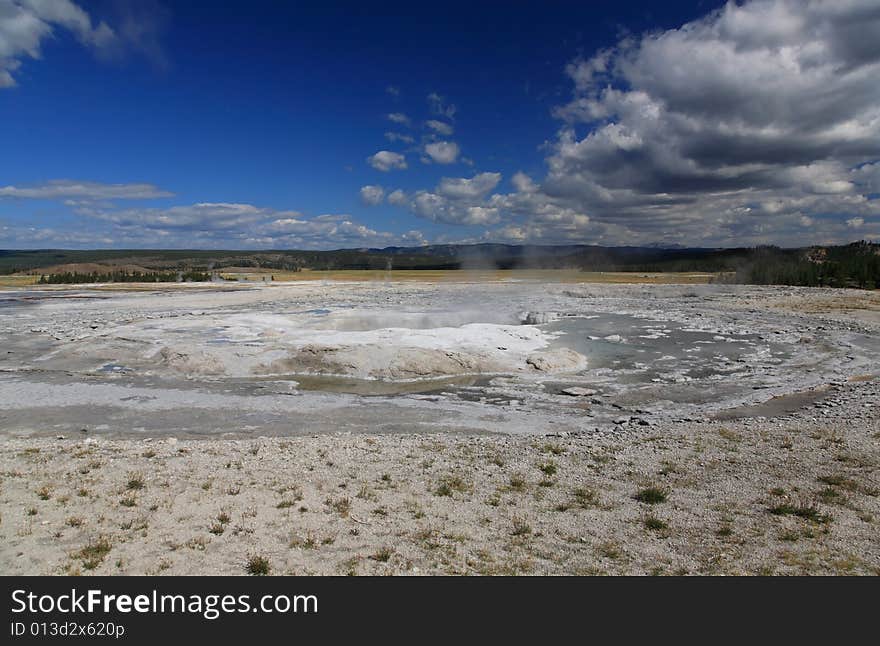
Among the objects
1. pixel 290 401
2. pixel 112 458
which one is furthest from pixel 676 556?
pixel 290 401

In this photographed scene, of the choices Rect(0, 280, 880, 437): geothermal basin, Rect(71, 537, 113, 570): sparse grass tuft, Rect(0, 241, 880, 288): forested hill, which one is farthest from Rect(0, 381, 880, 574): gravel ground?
Rect(0, 241, 880, 288): forested hill

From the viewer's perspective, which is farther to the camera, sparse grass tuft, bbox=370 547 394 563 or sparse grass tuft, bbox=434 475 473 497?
sparse grass tuft, bbox=434 475 473 497

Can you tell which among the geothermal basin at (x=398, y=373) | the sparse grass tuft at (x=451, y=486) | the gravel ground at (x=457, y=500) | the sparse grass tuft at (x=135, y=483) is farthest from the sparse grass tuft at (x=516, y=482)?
the sparse grass tuft at (x=135, y=483)

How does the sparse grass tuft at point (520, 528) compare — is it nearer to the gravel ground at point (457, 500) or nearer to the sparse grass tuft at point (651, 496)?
the gravel ground at point (457, 500)

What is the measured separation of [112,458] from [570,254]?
105745 millimetres

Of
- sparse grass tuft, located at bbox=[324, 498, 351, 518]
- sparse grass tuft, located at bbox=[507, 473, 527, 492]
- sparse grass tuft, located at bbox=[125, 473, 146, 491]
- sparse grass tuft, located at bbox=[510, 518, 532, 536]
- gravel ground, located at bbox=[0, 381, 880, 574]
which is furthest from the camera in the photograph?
sparse grass tuft, located at bbox=[507, 473, 527, 492]

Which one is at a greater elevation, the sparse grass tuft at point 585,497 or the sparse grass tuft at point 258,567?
the sparse grass tuft at point 258,567

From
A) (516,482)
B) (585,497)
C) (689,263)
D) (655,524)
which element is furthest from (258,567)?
(689,263)

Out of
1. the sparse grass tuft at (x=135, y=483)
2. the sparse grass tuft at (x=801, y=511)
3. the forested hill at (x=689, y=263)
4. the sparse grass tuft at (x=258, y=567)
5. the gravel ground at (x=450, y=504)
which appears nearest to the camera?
the sparse grass tuft at (x=258, y=567)

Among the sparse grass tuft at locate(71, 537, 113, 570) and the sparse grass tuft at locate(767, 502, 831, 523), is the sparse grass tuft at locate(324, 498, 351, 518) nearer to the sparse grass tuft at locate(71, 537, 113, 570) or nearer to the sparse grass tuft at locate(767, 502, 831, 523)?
the sparse grass tuft at locate(71, 537, 113, 570)

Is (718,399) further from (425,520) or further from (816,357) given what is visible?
(425,520)
